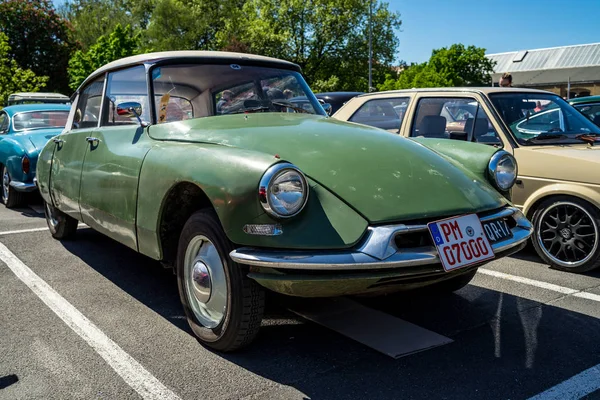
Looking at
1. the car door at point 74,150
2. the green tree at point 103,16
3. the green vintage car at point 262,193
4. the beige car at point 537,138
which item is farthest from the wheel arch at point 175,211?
the green tree at point 103,16

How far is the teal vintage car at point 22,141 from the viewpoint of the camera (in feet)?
24.0

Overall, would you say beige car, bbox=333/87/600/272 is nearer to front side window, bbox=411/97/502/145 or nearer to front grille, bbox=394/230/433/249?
front side window, bbox=411/97/502/145

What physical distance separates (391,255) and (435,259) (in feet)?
0.77

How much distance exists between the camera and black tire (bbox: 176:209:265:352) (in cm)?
282

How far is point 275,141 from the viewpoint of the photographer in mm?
3293

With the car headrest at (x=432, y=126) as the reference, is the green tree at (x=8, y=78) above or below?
above

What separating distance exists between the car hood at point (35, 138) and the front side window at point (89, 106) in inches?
93.9

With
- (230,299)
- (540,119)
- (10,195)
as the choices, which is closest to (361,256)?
(230,299)

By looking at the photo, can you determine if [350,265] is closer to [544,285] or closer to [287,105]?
[287,105]

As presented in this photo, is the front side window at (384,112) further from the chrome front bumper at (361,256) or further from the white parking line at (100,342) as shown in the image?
the white parking line at (100,342)

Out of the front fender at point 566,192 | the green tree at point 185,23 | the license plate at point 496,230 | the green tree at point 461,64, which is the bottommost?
the front fender at point 566,192

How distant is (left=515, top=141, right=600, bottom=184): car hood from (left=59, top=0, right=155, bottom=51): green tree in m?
52.8

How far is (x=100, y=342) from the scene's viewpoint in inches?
128

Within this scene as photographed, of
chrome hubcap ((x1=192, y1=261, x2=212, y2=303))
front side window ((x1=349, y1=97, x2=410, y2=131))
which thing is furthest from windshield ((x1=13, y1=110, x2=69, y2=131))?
chrome hubcap ((x1=192, y1=261, x2=212, y2=303))
